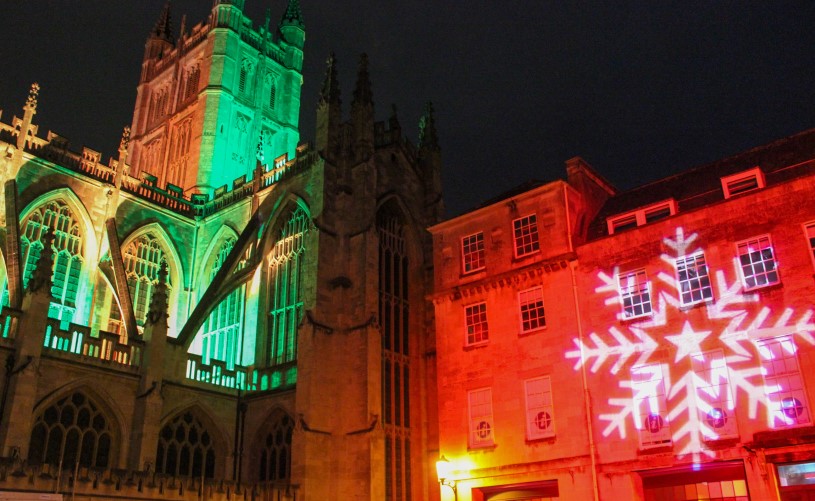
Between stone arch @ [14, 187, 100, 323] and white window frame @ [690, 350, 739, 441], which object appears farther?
stone arch @ [14, 187, 100, 323]

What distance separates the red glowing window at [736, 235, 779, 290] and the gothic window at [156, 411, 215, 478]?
780 inches

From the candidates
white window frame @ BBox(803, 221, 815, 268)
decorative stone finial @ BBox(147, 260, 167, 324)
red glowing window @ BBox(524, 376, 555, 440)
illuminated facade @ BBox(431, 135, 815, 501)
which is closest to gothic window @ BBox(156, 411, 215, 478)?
decorative stone finial @ BBox(147, 260, 167, 324)

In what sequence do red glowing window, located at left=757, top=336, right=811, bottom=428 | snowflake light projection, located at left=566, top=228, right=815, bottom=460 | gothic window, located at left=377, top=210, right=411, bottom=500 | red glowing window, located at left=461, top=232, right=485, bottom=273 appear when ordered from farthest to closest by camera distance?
gothic window, located at left=377, top=210, right=411, bottom=500 < red glowing window, located at left=461, top=232, right=485, bottom=273 < snowflake light projection, located at left=566, top=228, right=815, bottom=460 < red glowing window, located at left=757, top=336, right=811, bottom=428

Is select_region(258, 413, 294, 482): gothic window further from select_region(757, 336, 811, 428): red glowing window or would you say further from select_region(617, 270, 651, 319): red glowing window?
select_region(757, 336, 811, 428): red glowing window

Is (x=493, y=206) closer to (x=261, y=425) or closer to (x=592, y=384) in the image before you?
(x=592, y=384)

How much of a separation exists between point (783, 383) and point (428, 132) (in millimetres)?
23402

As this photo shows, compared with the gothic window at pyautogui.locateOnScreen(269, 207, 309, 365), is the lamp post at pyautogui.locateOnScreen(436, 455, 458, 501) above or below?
below

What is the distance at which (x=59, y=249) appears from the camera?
30.7 metres

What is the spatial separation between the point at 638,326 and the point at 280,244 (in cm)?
1760

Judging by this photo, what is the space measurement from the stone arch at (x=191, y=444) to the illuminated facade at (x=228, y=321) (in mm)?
64

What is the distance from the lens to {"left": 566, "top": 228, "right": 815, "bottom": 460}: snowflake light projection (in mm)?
16203

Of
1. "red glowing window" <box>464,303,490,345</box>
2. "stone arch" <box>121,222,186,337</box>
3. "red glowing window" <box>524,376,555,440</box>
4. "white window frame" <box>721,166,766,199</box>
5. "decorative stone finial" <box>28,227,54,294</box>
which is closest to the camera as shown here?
"white window frame" <box>721,166,766,199</box>

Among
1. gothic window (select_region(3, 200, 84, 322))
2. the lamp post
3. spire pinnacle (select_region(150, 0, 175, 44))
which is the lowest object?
the lamp post

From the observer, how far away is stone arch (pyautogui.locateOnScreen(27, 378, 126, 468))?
22.5 metres
